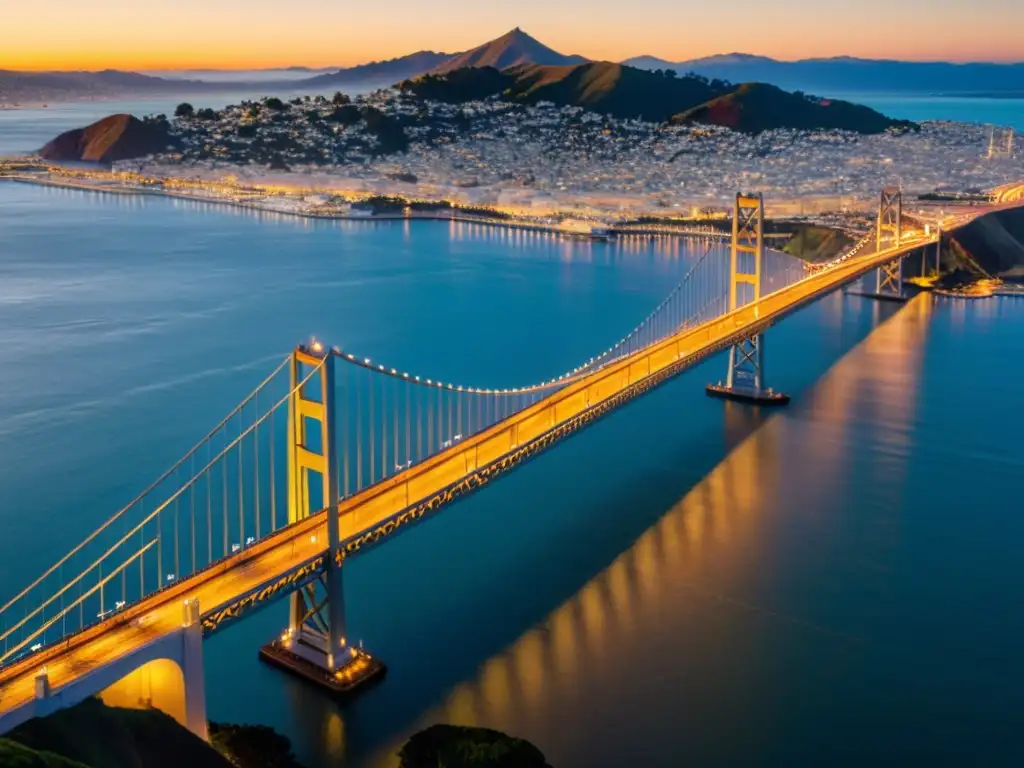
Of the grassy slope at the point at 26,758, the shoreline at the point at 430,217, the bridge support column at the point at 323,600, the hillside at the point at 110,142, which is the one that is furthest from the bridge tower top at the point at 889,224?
the hillside at the point at 110,142

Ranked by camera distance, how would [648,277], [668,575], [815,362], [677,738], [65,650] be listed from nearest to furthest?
[65,650] → [677,738] → [668,575] → [815,362] → [648,277]

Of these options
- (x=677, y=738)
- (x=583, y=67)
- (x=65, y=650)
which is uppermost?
(x=583, y=67)

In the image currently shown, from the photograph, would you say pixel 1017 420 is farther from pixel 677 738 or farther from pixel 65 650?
pixel 65 650

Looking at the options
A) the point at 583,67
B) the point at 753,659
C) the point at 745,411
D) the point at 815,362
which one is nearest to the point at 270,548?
the point at 753,659

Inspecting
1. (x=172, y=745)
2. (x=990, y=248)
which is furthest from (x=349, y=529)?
(x=990, y=248)

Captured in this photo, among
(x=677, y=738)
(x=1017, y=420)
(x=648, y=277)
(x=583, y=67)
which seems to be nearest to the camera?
(x=677, y=738)

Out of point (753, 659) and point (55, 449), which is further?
point (55, 449)
